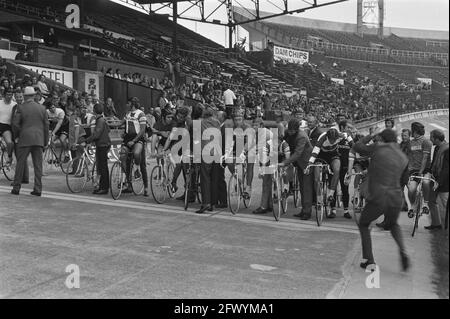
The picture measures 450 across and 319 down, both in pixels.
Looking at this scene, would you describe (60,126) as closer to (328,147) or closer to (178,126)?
(178,126)

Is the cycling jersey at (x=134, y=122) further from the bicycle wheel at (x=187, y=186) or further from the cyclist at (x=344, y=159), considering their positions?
the cyclist at (x=344, y=159)

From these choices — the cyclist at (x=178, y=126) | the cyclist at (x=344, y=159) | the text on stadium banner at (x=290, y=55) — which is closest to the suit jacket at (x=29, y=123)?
the cyclist at (x=178, y=126)

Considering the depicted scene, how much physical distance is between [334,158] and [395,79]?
63.3 metres

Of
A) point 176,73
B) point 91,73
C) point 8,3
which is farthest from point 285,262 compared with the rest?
point 8,3

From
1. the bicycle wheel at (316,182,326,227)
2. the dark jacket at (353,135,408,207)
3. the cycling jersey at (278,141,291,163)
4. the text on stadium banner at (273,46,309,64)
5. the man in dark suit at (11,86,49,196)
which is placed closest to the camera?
the dark jacket at (353,135,408,207)

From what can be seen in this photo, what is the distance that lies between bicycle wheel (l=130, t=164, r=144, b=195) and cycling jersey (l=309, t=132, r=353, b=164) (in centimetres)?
376

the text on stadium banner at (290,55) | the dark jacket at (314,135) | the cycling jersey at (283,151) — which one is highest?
the text on stadium banner at (290,55)

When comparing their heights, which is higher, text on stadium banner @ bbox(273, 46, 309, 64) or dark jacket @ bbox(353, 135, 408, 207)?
text on stadium banner @ bbox(273, 46, 309, 64)

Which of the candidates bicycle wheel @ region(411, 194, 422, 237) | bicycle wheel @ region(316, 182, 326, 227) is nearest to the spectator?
bicycle wheel @ region(316, 182, 326, 227)

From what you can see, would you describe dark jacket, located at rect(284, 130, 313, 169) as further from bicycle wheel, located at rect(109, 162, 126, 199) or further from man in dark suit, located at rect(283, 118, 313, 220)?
bicycle wheel, located at rect(109, 162, 126, 199)

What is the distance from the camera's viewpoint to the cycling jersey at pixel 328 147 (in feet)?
30.3

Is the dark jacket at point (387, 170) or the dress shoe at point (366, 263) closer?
the dark jacket at point (387, 170)

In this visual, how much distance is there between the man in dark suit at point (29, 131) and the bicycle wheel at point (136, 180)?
1873 millimetres

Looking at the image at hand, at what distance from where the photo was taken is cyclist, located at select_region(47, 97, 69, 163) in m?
13.7
